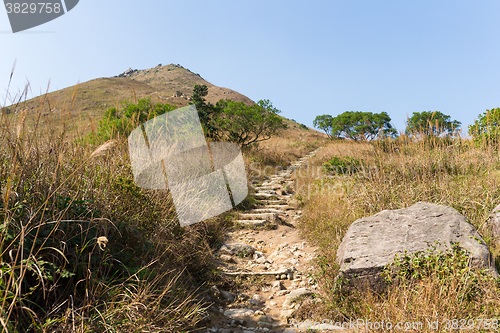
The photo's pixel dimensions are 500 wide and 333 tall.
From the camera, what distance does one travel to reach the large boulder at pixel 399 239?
2.84m

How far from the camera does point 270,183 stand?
9203mm

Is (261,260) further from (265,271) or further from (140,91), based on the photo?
(140,91)

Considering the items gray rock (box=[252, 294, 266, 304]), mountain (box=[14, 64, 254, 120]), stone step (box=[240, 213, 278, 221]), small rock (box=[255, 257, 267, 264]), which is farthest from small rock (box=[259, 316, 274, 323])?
stone step (box=[240, 213, 278, 221])

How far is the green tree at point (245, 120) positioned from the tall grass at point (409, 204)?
603 cm

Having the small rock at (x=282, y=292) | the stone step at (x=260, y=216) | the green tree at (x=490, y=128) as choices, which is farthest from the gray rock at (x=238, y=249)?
the green tree at (x=490, y=128)

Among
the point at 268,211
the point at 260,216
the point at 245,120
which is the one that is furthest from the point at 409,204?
the point at 245,120

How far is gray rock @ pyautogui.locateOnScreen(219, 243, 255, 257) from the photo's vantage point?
4630mm

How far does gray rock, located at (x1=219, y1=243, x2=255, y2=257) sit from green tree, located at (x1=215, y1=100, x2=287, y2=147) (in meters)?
8.21

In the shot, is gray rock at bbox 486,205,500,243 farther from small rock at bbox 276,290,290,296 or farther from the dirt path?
small rock at bbox 276,290,290,296

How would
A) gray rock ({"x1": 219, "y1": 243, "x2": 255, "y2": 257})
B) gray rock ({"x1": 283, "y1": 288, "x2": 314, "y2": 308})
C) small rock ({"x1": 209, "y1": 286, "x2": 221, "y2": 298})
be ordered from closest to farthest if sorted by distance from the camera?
gray rock ({"x1": 283, "y1": 288, "x2": 314, "y2": 308}) < small rock ({"x1": 209, "y1": 286, "x2": 221, "y2": 298}) < gray rock ({"x1": 219, "y1": 243, "x2": 255, "y2": 257})

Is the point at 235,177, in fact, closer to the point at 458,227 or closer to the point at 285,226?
the point at 285,226

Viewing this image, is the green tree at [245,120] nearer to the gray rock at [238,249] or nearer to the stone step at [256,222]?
the stone step at [256,222]

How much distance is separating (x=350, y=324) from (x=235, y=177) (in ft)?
18.2

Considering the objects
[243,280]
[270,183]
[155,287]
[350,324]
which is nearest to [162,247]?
[155,287]
